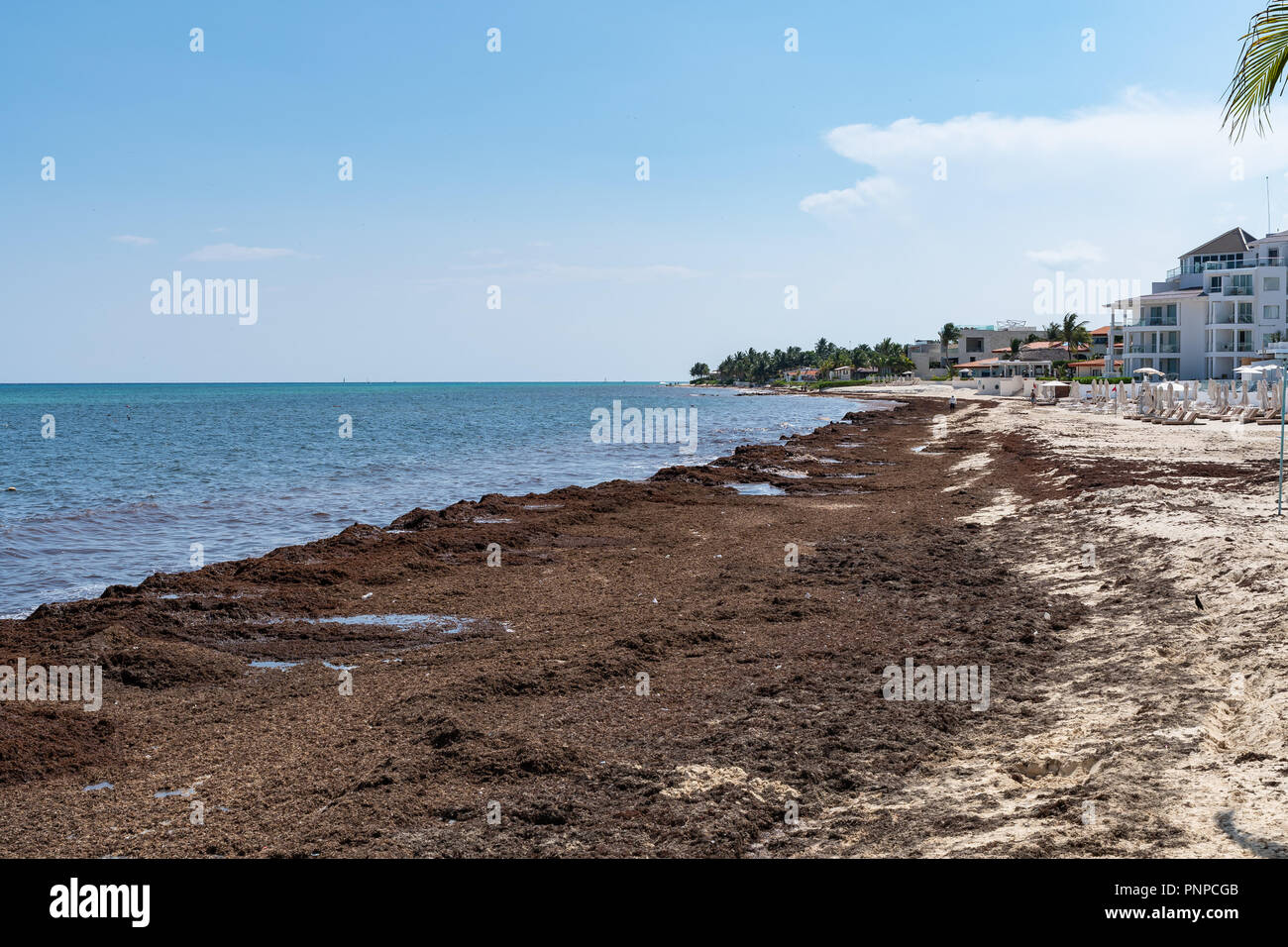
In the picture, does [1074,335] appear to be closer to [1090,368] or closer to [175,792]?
[1090,368]

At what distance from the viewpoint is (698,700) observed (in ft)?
27.0

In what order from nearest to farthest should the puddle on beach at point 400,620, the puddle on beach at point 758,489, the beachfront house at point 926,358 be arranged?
the puddle on beach at point 400,620 → the puddle on beach at point 758,489 → the beachfront house at point 926,358

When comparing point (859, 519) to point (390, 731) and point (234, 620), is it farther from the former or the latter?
point (390, 731)

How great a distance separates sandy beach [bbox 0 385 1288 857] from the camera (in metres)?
5.68

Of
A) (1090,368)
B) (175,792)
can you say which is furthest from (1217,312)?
(175,792)

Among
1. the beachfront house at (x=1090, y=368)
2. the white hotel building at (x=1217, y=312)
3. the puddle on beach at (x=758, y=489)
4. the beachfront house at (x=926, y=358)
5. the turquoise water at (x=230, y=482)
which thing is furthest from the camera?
the beachfront house at (x=926, y=358)

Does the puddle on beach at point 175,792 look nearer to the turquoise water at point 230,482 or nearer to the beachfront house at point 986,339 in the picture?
the turquoise water at point 230,482

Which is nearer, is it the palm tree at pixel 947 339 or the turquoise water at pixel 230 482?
the turquoise water at pixel 230 482

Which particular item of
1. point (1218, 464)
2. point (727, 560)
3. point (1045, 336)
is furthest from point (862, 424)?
point (1045, 336)

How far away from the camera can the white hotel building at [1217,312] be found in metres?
74.8

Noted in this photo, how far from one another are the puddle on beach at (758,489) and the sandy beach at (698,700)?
335 inches

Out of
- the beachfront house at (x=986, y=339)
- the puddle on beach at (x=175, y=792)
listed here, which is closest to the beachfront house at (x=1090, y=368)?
the beachfront house at (x=986, y=339)

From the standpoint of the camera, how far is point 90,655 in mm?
9992
